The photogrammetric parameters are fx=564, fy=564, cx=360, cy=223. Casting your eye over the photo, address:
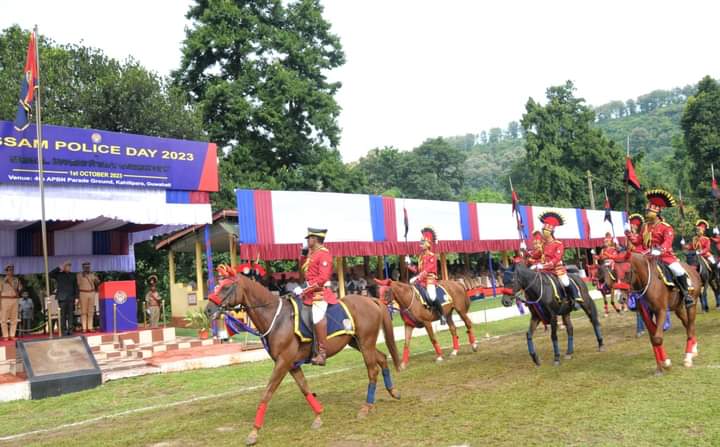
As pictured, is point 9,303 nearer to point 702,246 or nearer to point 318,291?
point 318,291

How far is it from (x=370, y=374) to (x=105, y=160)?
1147cm

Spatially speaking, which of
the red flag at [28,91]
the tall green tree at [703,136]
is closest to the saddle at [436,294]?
the red flag at [28,91]

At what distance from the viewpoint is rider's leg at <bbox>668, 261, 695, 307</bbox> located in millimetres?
10672

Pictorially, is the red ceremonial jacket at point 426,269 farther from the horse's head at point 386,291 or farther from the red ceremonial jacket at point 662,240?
the red ceremonial jacket at point 662,240

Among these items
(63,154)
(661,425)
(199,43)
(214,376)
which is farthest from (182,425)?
(199,43)

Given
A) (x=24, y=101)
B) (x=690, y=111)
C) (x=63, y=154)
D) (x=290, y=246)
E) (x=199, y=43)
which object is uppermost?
(x=199, y=43)

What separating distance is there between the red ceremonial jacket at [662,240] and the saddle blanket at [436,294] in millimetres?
5160

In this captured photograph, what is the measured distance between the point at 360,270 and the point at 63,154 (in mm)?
16135

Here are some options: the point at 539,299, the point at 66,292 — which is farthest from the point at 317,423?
the point at 66,292

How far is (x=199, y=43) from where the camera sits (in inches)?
1435

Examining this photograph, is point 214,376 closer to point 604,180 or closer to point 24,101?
point 24,101

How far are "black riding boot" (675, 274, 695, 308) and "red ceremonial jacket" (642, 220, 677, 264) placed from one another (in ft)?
1.17

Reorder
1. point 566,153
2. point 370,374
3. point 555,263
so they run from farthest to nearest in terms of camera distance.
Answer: point 566,153 < point 555,263 < point 370,374

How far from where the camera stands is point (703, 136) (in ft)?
161
